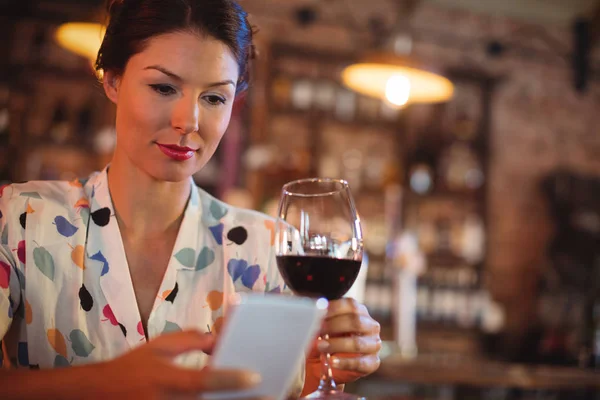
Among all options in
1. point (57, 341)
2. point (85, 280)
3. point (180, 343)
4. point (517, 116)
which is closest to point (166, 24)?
point (85, 280)

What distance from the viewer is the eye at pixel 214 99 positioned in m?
1.25

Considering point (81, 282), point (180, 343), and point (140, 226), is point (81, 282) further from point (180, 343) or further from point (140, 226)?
point (180, 343)

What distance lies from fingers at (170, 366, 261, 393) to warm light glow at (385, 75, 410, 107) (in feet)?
10.2

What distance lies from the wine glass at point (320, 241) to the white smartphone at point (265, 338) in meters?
0.31

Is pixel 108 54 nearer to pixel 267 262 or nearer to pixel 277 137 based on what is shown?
pixel 267 262

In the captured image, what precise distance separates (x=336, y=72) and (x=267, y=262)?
471 cm

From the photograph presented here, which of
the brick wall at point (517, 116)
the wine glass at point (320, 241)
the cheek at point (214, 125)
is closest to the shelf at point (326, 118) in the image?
the brick wall at point (517, 116)

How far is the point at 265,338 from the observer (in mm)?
642

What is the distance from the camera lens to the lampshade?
3256 millimetres

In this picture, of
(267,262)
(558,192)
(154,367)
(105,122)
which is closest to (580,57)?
(558,192)

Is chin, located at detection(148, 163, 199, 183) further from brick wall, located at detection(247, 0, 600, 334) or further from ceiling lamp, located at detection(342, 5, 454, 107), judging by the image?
brick wall, located at detection(247, 0, 600, 334)

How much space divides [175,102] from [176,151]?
9 cm

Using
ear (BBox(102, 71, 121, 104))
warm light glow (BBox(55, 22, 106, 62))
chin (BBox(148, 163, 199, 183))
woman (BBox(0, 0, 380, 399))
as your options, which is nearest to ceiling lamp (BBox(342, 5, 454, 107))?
warm light glow (BBox(55, 22, 106, 62))

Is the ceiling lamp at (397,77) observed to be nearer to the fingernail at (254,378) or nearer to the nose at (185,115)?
the nose at (185,115)
